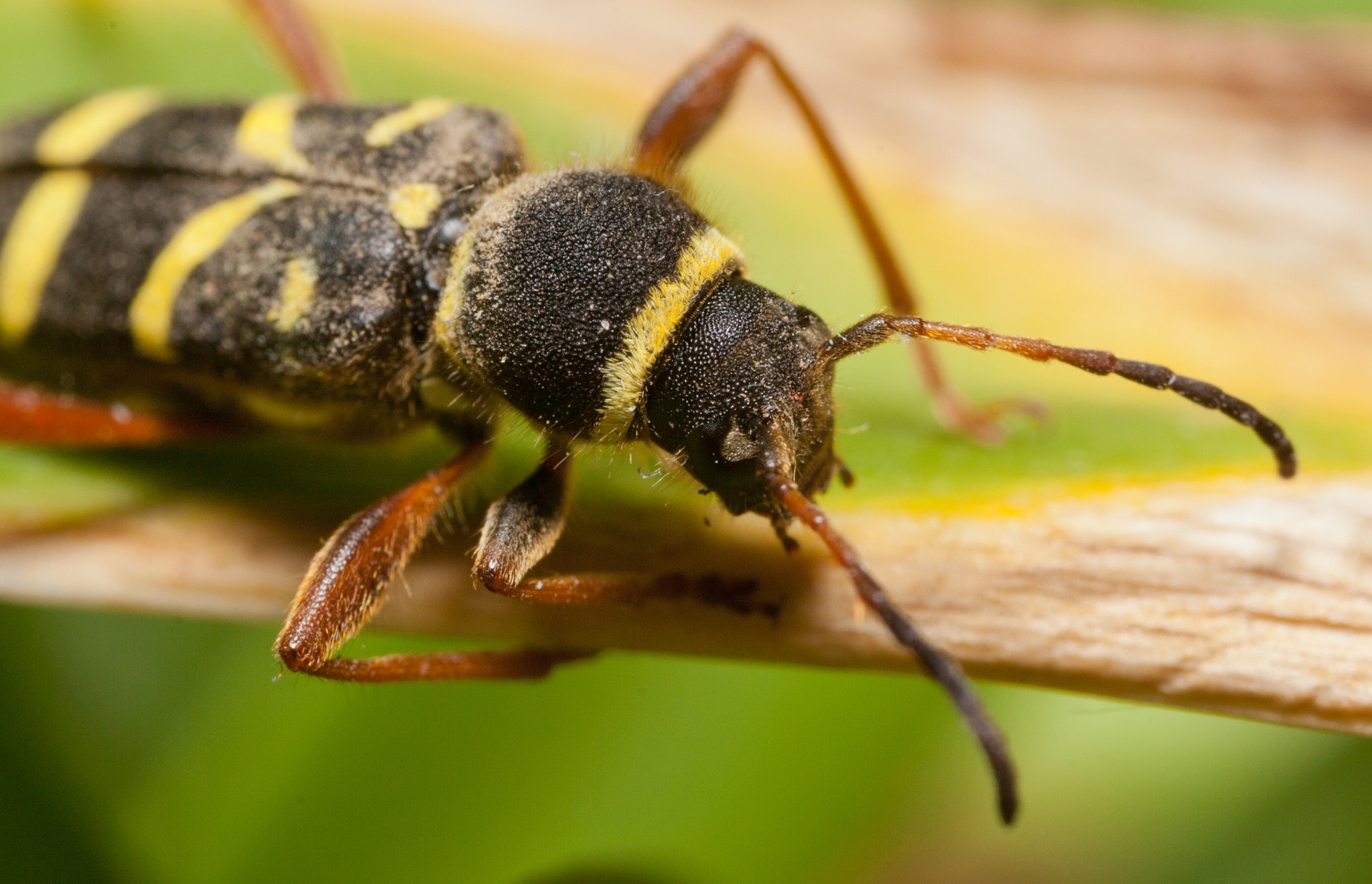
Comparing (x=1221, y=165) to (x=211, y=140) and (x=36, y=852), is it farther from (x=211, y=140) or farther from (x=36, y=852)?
(x=36, y=852)

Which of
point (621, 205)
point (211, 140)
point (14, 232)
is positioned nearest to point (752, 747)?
point (621, 205)

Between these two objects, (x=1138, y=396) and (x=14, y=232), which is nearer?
(x=1138, y=396)

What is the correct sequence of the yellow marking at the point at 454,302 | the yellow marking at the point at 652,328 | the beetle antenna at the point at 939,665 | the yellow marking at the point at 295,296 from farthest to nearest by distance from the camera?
the yellow marking at the point at 295,296, the yellow marking at the point at 454,302, the yellow marking at the point at 652,328, the beetle antenna at the point at 939,665

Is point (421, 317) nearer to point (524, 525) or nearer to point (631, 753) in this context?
point (524, 525)

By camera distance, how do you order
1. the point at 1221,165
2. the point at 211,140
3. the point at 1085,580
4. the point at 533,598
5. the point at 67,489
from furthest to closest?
the point at 1221,165 → the point at 211,140 → the point at 67,489 → the point at 533,598 → the point at 1085,580

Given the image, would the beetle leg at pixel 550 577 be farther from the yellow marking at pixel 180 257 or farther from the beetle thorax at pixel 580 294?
the yellow marking at pixel 180 257

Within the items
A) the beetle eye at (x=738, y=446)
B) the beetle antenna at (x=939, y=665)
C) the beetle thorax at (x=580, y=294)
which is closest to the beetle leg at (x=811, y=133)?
the beetle thorax at (x=580, y=294)
